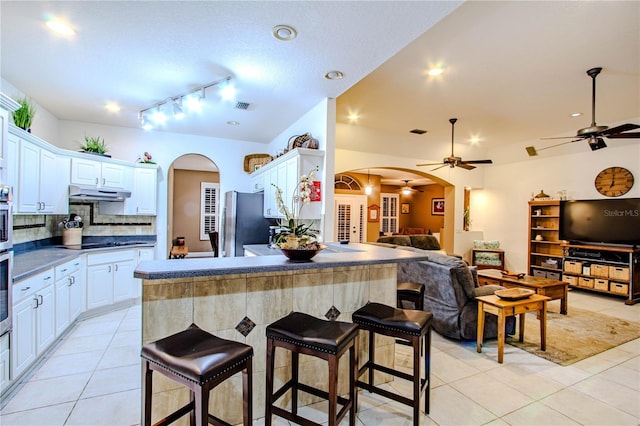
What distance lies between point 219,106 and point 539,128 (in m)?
5.71

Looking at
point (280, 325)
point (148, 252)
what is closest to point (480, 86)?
point (280, 325)

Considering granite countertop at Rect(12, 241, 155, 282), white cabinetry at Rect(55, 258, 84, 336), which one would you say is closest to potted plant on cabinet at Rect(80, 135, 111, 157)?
granite countertop at Rect(12, 241, 155, 282)

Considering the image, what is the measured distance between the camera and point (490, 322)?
327cm

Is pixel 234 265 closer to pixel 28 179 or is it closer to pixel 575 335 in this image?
pixel 28 179

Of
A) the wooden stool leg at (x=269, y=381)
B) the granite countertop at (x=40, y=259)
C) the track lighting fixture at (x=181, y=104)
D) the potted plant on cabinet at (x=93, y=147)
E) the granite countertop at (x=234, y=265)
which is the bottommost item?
the wooden stool leg at (x=269, y=381)

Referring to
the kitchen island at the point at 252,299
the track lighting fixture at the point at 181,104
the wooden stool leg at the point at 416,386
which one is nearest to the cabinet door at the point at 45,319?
the kitchen island at the point at 252,299

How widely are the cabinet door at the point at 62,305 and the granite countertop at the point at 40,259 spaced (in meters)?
0.25

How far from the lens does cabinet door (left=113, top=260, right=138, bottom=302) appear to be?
4273 mm

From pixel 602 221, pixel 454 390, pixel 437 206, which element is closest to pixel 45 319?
pixel 454 390

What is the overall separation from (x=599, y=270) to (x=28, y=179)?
27.5 feet

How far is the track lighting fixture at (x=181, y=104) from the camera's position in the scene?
10.7ft

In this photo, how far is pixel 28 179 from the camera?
3.19 m

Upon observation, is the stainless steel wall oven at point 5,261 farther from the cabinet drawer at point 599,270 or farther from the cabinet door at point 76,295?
the cabinet drawer at point 599,270

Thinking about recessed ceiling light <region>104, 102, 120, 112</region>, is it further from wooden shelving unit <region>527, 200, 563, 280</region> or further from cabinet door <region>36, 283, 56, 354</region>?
wooden shelving unit <region>527, 200, 563, 280</region>
